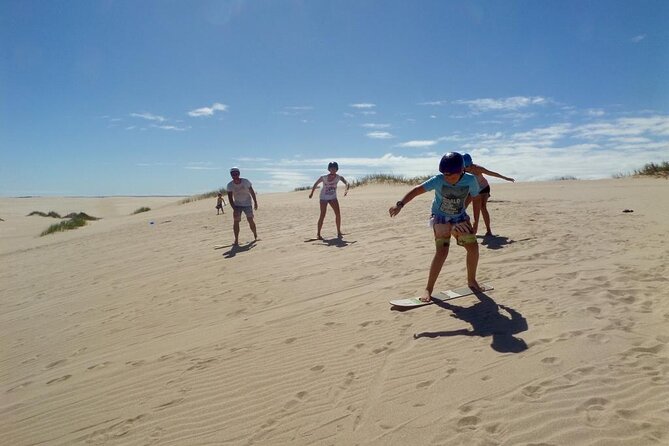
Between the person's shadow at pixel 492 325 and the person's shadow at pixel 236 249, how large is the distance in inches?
230

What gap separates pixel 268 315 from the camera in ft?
18.5

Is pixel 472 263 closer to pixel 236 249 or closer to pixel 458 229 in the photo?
pixel 458 229

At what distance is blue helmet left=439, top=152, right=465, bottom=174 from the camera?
4.56 meters

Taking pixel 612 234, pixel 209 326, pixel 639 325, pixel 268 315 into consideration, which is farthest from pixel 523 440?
pixel 612 234

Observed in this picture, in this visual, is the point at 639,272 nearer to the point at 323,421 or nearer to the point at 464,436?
the point at 464,436

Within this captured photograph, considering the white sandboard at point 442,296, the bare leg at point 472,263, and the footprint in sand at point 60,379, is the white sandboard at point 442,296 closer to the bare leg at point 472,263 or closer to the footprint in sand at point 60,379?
the bare leg at point 472,263

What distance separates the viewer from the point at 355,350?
425 cm

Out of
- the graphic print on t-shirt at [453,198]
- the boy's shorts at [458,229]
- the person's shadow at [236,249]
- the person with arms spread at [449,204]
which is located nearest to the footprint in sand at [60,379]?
the person with arms spread at [449,204]

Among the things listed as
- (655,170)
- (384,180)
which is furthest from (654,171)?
(384,180)

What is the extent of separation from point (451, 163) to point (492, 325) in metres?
1.71

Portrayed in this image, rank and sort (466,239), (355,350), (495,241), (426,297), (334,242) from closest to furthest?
(355,350), (466,239), (426,297), (495,241), (334,242)

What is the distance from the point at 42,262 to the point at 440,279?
12082 mm

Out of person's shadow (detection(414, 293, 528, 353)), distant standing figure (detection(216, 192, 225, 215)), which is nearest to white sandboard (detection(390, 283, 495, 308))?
person's shadow (detection(414, 293, 528, 353))

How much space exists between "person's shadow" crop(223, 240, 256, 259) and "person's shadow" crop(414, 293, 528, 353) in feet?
19.1
